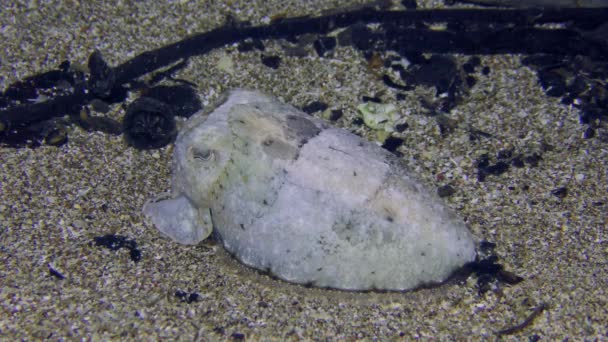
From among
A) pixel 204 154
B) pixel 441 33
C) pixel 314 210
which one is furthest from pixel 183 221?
pixel 441 33

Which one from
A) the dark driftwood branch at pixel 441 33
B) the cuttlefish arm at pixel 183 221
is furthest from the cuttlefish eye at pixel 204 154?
the dark driftwood branch at pixel 441 33

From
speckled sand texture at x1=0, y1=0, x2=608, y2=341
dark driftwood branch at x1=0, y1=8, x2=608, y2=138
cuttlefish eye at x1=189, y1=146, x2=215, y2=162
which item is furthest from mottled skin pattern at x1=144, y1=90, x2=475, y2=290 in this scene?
dark driftwood branch at x1=0, y1=8, x2=608, y2=138

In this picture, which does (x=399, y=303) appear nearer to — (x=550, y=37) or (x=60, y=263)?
(x=60, y=263)

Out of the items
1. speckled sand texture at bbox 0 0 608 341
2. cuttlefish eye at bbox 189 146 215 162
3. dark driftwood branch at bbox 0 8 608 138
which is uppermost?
dark driftwood branch at bbox 0 8 608 138

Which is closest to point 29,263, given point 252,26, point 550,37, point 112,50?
point 112,50

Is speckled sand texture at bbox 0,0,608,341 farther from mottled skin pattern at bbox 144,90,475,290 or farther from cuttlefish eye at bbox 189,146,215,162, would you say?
cuttlefish eye at bbox 189,146,215,162

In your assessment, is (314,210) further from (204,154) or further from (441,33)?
(441,33)
